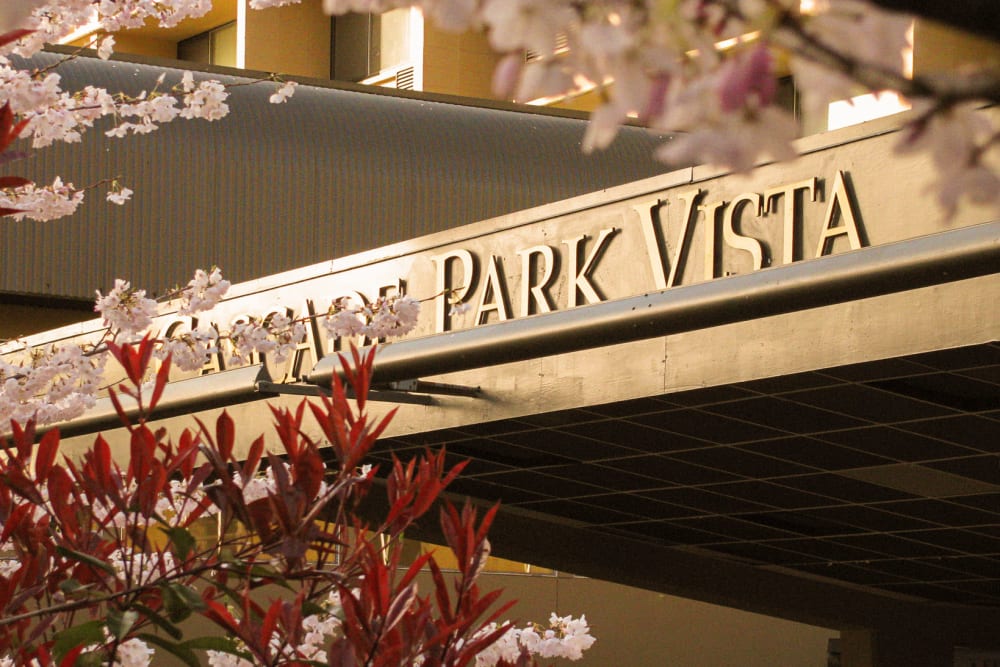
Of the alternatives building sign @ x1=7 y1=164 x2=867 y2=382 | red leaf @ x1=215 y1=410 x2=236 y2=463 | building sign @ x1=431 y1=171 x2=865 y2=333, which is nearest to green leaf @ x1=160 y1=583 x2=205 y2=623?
red leaf @ x1=215 y1=410 x2=236 y2=463

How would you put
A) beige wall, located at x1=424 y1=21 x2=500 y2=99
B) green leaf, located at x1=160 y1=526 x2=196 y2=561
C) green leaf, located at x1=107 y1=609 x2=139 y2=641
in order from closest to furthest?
green leaf, located at x1=107 y1=609 x2=139 y2=641 → green leaf, located at x1=160 y1=526 x2=196 y2=561 → beige wall, located at x1=424 y1=21 x2=500 y2=99

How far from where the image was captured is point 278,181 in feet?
76.6

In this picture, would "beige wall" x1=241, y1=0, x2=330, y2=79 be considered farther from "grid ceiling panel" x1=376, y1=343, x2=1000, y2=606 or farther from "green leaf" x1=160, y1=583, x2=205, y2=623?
"green leaf" x1=160, y1=583, x2=205, y2=623

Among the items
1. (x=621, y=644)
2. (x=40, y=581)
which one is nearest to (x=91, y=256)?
(x=621, y=644)

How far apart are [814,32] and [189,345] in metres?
5.82

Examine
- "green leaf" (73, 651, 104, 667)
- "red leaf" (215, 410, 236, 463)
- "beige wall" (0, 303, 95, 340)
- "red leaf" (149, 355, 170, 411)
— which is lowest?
"green leaf" (73, 651, 104, 667)

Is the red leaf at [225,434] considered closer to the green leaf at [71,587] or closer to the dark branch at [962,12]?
the green leaf at [71,587]

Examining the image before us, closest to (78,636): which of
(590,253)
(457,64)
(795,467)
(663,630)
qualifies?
(590,253)

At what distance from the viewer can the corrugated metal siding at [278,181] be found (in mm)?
21891

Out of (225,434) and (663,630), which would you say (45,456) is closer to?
(225,434)

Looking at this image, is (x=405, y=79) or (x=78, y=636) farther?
(x=405, y=79)

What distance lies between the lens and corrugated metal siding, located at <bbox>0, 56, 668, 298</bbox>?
71.8ft

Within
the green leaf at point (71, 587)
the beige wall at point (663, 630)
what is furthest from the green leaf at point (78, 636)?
the beige wall at point (663, 630)

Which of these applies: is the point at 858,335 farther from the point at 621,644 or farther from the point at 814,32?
the point at 621,644
